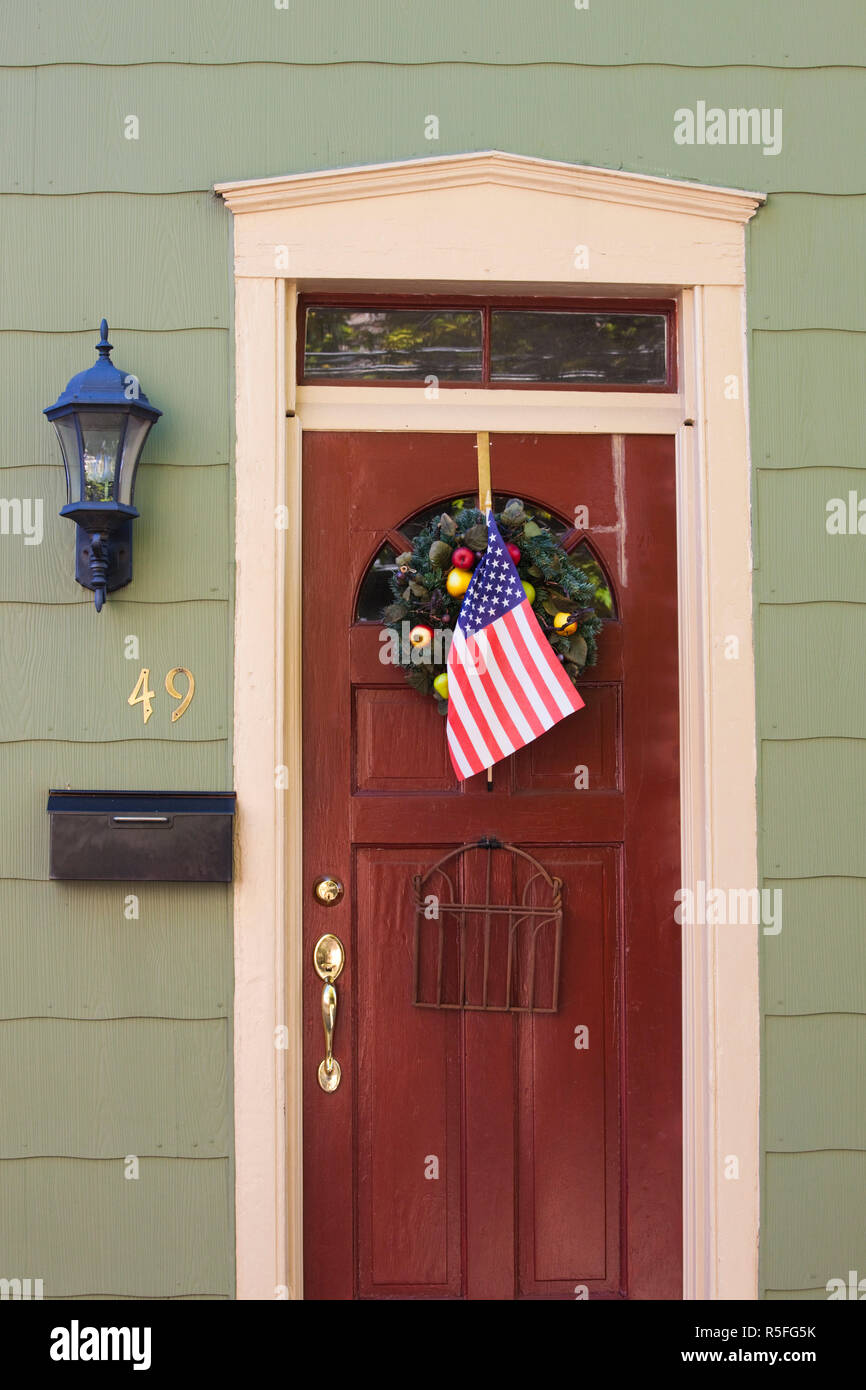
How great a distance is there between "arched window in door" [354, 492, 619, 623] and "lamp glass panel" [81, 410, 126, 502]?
637 millimetres

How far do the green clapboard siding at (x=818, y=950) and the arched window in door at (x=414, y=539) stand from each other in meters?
0.80

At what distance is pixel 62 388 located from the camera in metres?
2.75

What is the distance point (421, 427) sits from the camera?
2.87m

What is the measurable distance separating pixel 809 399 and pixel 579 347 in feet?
1.87

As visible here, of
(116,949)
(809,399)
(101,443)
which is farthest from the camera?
(809,399)

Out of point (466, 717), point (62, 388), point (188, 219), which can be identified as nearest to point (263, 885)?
→ point (466, 717)

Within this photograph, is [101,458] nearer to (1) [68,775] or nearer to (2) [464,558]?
(1) [68,775]

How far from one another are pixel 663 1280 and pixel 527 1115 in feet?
1.68

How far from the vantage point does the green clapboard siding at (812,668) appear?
9.14 ft

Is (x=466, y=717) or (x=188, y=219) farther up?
(x=188, y=219)

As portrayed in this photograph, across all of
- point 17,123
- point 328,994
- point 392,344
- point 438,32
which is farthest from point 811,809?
point 17,123

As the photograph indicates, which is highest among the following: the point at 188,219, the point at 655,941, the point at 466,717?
the point at 188,219

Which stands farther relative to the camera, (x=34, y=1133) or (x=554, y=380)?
(x=554, y=380)
